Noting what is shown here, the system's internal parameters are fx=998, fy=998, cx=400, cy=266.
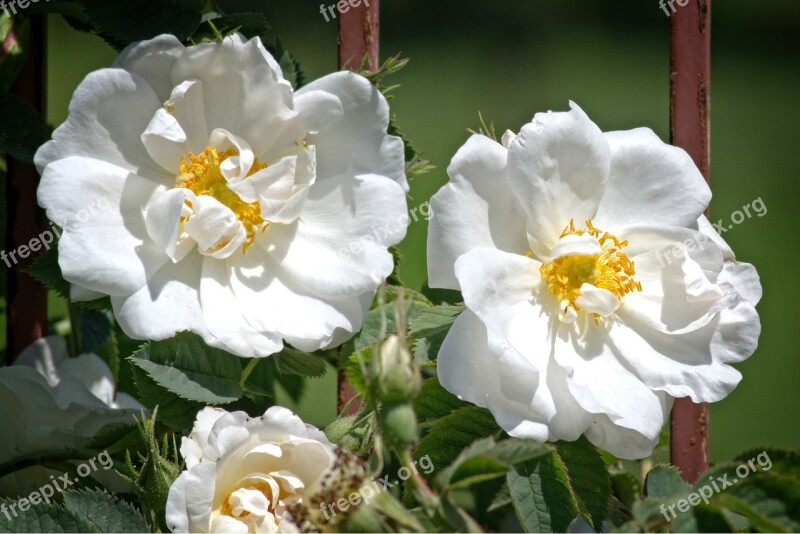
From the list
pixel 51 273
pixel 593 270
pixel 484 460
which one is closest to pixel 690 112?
pixel 593 270

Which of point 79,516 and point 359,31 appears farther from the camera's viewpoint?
point 359,31

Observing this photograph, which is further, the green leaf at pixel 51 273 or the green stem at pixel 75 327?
the green stem at pixel 75 327

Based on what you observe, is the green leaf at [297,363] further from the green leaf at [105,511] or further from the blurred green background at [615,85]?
the blurred green background at [615,85]

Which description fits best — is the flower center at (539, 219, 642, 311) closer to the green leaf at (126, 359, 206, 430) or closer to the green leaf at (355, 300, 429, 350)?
the green leaf at (355, 300, 429, 350)

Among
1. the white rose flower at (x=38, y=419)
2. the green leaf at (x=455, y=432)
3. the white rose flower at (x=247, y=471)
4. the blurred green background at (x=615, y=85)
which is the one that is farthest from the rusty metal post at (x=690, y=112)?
the blurred green background at (x=615, y=85)

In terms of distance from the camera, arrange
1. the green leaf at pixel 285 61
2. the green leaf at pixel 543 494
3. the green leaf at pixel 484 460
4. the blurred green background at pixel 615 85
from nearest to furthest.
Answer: the green leaf at pixel 484 460
the green leaf at pixel 543 494
the green leaf at pixel 285 61
the blurred green background at pixel 615 85

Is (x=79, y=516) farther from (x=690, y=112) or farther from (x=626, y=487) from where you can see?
(x=690, y=112)
